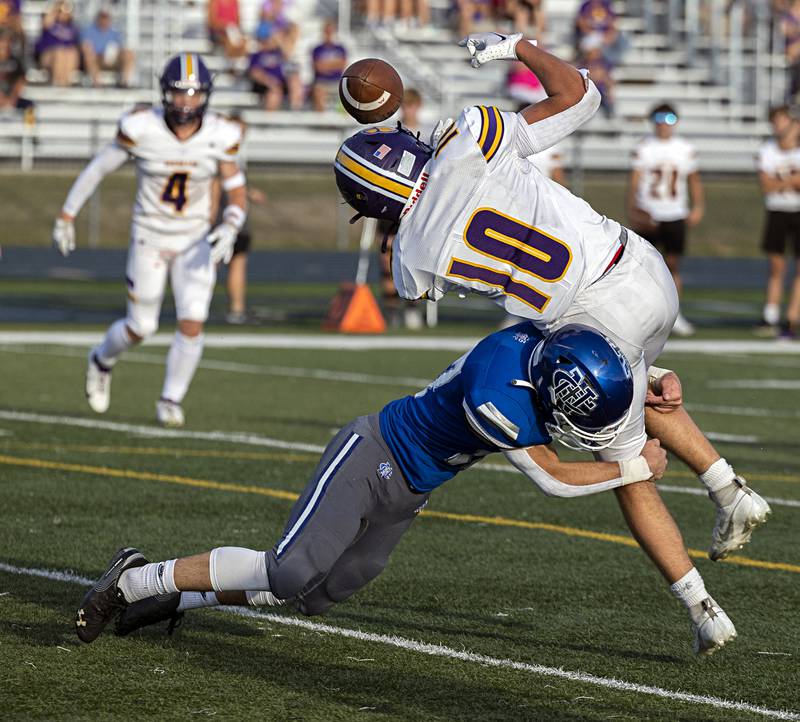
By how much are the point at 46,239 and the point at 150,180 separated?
45.3ft

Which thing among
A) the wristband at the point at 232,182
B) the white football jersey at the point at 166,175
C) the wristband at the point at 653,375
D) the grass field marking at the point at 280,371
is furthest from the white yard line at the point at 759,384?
the wristband at the point at 653,375

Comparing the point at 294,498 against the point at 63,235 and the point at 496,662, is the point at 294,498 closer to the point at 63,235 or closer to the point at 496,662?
the point at 496,662

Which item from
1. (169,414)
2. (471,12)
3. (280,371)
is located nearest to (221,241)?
(169,414)

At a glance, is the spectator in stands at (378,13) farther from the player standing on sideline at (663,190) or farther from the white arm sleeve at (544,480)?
the white arm sleeve at (544,480)

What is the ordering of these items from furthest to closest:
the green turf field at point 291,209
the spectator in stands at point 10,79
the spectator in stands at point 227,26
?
the spectator in stands at point 227,26 < the spectator in stands at point 10,79 < the green turf field at point 291,209

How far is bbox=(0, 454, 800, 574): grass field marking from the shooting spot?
19.4ft

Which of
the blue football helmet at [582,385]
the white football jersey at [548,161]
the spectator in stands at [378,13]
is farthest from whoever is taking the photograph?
the spectator in stands at [378,13]

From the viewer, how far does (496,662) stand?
449 cm

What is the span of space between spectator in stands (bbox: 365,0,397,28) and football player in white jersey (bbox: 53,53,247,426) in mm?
17581

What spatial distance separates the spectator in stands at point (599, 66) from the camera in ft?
81.2

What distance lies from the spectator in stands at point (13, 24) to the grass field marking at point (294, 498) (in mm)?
17026

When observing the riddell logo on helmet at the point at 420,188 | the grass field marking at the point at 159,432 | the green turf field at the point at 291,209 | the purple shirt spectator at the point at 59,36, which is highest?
the riddell logo on helmet at the point at 420,188

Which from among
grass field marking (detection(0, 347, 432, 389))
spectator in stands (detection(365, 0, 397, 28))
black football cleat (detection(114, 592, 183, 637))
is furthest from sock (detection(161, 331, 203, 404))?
spectator in stands (detection(365, 0, 397, 28))

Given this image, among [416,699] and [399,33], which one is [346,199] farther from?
[399,33]
